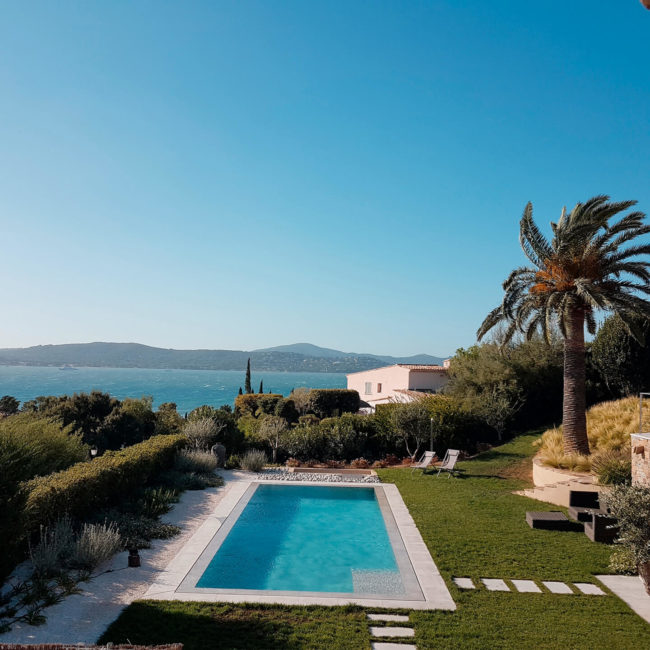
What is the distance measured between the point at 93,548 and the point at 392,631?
4.51 meters

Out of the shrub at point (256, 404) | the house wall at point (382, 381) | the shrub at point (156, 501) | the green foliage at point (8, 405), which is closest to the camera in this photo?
the shrub at point (156, 501)

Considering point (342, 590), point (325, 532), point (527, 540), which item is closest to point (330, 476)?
point (325, 532)

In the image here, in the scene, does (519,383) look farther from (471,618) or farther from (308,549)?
(471,618)

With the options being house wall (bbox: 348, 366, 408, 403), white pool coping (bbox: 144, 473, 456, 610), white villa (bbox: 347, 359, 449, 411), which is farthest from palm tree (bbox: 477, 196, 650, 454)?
house wall (bbox: 348, 366, 408, 403)

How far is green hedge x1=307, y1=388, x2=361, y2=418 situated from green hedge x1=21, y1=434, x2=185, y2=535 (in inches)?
888

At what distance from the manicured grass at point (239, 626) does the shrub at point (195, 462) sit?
837cm

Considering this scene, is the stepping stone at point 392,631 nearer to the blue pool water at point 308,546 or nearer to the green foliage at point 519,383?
the blue pool water at point 308,546

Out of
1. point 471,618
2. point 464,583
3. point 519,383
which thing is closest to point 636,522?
point 464,583

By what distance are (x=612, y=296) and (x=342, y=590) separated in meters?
10.4

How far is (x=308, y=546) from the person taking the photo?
1000 centimetres

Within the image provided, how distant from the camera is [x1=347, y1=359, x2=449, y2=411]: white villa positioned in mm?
34062

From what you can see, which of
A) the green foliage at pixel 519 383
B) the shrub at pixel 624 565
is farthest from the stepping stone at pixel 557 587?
the green foliage at pixel 519 383

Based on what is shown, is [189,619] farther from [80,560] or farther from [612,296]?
[612,296]

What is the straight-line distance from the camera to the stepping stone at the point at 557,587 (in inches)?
284
